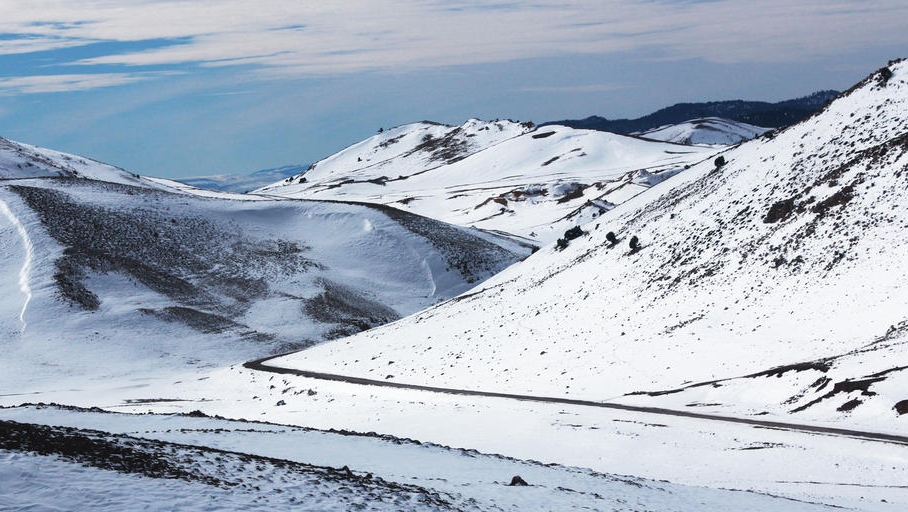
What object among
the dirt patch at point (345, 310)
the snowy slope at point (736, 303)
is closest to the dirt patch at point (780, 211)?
the snowy slope at point (736, 303)

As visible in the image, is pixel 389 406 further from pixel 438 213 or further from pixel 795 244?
pixel 438 213

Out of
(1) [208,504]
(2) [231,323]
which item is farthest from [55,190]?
(1) [208,504]

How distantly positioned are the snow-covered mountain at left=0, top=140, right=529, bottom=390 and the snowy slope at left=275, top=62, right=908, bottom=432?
497 inches

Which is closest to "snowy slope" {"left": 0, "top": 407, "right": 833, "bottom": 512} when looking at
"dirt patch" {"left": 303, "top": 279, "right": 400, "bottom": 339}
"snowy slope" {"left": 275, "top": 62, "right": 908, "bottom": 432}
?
"snowy slope" {"left": 275, "top": 62, "right": 908, "bottom": 432}

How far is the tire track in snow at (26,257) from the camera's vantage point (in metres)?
63.8

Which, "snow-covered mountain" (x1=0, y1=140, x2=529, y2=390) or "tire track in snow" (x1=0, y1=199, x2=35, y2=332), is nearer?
"snow-covered mountain" (x1=0, y1=140, x2=529, y2=390)

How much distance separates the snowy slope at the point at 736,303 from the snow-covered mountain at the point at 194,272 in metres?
12.6

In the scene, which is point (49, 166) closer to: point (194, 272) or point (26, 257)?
point (26, 257)

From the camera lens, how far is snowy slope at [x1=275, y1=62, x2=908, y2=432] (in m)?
31.8

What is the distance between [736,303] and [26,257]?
61.4m

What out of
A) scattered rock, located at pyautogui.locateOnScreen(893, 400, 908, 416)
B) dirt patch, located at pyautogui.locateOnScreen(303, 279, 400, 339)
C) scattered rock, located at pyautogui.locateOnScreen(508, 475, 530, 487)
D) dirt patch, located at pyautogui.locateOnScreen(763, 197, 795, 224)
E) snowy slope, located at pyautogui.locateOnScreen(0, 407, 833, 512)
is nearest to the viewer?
snowy slope, located at pyautogui.locateOnScreen(0, 407, 833, 512)

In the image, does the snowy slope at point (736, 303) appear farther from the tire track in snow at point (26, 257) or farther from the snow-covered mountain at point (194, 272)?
the tire track in snow at point (26, 257)

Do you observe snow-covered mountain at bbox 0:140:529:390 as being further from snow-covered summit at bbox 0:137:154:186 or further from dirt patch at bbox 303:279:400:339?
snow-covered summit at bbox 0:137:154:186

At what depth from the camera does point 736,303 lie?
4169 cm
